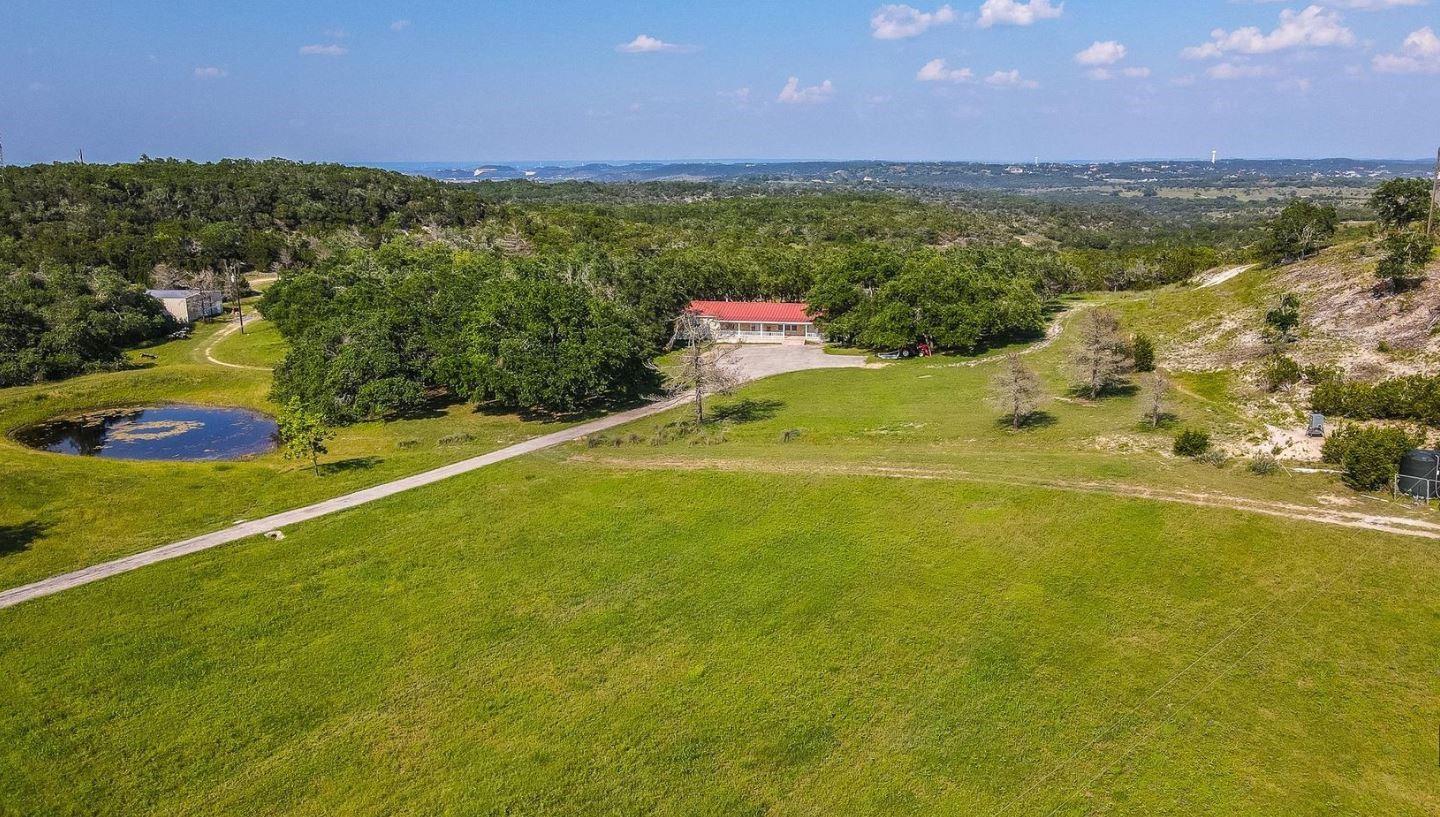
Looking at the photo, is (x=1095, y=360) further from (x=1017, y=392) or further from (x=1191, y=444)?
(x=1191, y=444)

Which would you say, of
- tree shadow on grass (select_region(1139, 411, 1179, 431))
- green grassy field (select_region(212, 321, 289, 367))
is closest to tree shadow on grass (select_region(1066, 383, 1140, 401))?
tree shadow on grass (select_region(1139, 411, 1179, 431))

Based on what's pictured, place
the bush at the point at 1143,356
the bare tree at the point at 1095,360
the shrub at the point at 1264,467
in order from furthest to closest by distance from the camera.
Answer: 1. the bush at the point at 1143,356
2. the bare tree at the point at 1095,360
3. the shrub at the point at 1264,467

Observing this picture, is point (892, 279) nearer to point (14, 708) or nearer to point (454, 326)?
point (454, 326)

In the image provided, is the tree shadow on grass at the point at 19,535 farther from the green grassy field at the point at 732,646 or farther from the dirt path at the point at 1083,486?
the dirt path at the point at 1083,486

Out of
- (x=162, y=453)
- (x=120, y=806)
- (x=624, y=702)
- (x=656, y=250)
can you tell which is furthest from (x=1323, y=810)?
(x=656, y=250)

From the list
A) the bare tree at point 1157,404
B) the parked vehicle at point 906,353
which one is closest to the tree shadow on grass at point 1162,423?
the bare tree at point 1157,404

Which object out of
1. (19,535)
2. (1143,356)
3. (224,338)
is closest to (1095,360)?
(1143,356)
